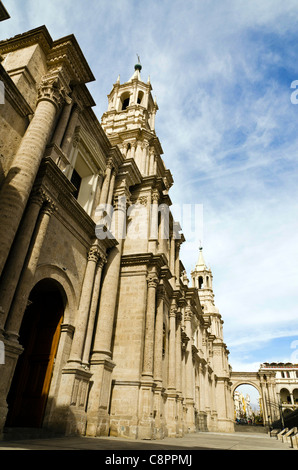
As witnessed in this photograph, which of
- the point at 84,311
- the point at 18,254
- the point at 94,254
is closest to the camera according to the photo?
the point at 18,254

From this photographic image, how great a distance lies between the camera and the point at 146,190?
20047mm

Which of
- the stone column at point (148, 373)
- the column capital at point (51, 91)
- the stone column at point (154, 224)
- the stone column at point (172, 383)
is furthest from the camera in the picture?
the stone column at point (154, 224)

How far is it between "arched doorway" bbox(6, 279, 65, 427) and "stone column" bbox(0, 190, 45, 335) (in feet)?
6.08

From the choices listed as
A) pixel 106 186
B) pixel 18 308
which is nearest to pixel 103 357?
pixel 18 308

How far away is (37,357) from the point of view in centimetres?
1196

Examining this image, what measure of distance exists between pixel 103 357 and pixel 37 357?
8.23ft

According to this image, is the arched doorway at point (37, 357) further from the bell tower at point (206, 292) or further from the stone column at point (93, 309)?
the bell tower at point (206, 292)

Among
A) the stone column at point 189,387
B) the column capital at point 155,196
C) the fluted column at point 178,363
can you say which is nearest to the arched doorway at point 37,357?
the column capital at point 155,196

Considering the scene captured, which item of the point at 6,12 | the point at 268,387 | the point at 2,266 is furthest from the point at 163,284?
the point at 268,387

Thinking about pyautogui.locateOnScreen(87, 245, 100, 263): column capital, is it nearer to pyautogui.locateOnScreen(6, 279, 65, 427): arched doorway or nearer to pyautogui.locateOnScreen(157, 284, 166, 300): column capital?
pyautogui.locateOnScreen(6, 279, 65, 427): arched doorway

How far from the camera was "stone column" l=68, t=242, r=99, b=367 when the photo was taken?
11.8 meters

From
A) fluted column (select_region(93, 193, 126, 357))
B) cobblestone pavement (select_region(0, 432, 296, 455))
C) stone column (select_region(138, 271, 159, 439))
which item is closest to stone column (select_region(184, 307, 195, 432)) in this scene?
stone column (select_region(138, 271, 159, 439))

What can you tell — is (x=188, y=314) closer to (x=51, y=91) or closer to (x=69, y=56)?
(x=51, y=91)

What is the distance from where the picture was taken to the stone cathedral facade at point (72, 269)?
9.86 metres
